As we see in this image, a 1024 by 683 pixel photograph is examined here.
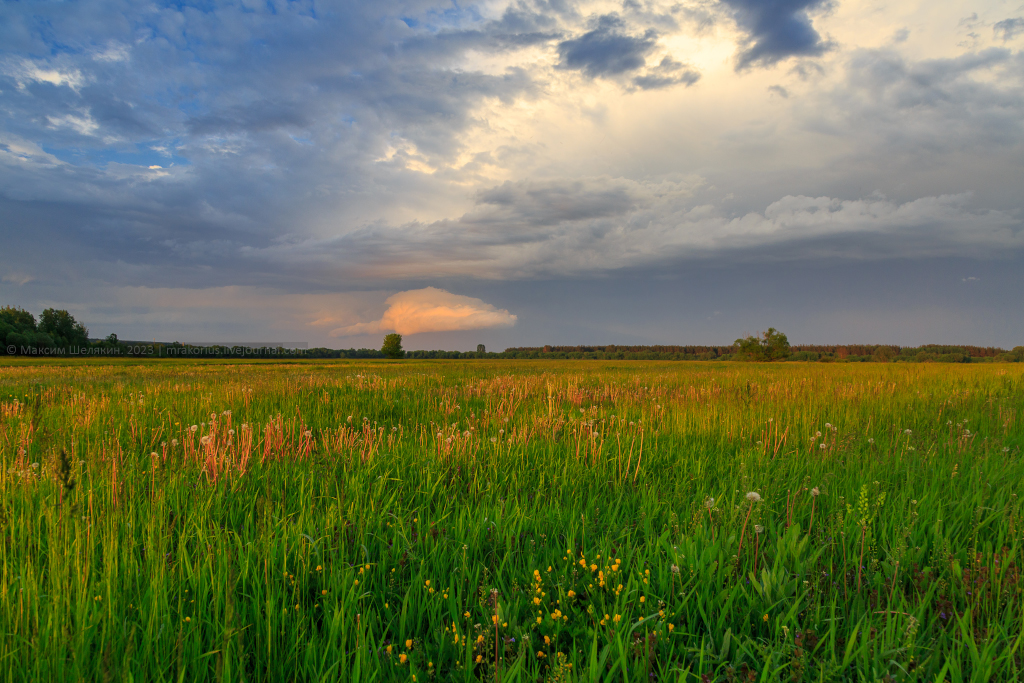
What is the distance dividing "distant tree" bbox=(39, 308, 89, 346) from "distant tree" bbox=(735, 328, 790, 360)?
146m

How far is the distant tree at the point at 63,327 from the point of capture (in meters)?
99.3

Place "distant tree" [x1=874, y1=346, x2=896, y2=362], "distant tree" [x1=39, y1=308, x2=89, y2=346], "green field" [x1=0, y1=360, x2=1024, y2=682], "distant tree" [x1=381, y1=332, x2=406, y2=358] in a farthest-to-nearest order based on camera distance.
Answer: "distant tree" [x1=381, y1=332, x2=406, y2=358]
"distant tree" [x1=39, y1=308, x2=89, y2=346]
"distant tree" [x1=874, y1=346, x2=896, y2=362]
"green field" [x1=0, y1=360, x2=1024, y2=682]

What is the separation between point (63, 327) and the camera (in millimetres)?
100812

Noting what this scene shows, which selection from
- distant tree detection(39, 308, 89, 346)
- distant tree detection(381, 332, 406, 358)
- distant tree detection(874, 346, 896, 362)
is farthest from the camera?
distant tree detection(381, 332, 406, 358)

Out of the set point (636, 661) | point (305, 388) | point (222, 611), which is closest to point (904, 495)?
point (636, 661)

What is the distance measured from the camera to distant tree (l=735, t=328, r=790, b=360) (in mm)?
94569

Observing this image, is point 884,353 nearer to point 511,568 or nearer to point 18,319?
point 511,568

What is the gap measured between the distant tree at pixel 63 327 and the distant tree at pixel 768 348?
480 feet

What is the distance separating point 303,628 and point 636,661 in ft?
4.96

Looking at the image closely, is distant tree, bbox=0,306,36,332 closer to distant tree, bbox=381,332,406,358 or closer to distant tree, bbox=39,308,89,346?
distant tree, bbox=39,308,89,346

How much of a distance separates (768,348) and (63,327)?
15379 centimetres

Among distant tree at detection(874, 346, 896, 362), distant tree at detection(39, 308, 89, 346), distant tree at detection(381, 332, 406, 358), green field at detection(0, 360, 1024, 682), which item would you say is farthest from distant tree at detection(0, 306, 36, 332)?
distant tree at detection(874, 346, 896, 362)

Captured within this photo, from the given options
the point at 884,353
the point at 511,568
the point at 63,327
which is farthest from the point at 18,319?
the point at 884,353

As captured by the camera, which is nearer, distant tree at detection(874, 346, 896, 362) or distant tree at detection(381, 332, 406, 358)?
distant tree at detection(874, 346, 896, 362)
